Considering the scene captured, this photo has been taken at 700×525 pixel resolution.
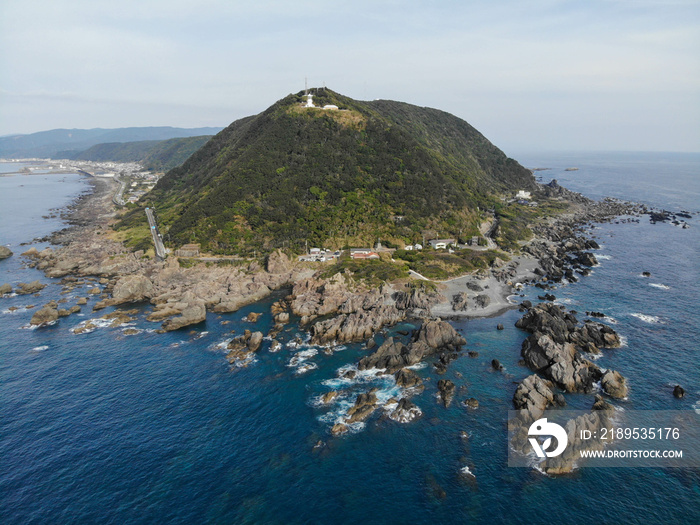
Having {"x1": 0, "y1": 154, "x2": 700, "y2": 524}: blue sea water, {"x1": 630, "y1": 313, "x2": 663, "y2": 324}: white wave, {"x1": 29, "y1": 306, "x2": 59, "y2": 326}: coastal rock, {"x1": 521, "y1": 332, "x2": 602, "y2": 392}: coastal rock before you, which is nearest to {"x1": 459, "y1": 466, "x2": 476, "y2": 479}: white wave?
{"x1": 0, "y1": 154, "x2": 700, "y2": 524}: blue sea water

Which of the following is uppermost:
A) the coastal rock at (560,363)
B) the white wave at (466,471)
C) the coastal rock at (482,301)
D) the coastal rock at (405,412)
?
the coastal rock at (482,301)

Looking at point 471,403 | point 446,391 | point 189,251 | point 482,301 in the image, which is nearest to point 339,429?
point 446,391

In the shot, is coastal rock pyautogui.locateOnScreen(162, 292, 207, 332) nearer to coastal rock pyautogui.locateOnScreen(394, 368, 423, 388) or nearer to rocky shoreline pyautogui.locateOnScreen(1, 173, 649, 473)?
rocky shoreline pyautogui.locateOnScreen(1, 173, 649, 473)

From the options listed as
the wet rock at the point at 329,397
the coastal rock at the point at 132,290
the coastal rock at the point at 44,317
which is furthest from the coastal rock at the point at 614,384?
the coastal rock at the point at 44,317

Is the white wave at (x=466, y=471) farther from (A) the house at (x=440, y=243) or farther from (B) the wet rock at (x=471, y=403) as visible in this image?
(A) the house at (x=440, y=243)

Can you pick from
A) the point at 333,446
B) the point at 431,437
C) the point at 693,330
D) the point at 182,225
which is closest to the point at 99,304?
the point at 182,225
